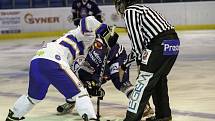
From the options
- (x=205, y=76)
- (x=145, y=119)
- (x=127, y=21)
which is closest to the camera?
(x=127, y=21)

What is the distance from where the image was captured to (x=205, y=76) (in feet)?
25.7

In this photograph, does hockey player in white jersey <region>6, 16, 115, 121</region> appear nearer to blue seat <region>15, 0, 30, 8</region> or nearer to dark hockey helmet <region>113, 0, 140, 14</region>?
dark hockey helmet <region>113, 0, 140, 14</region>

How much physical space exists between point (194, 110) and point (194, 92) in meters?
1.14

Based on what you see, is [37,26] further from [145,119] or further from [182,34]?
[145,119]

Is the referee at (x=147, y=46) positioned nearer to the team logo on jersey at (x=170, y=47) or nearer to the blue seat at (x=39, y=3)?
the team logo on jersey at (x=170, y=47)

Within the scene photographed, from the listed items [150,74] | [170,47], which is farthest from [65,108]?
[170,47]

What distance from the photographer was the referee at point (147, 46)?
161 inches

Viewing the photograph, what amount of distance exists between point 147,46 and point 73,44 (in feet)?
2.01

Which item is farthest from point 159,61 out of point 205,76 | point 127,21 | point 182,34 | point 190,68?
point 182,34

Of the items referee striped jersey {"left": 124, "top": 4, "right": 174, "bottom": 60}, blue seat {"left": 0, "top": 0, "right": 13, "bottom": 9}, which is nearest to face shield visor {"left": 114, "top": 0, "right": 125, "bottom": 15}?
referee striped jersey {"left": 124, "top": 4, "right": 174, "bottom": 60}

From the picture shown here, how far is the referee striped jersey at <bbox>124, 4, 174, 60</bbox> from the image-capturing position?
4.07 meters

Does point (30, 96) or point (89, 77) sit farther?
point (89, 77)

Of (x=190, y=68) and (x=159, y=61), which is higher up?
(x=159, y=61)

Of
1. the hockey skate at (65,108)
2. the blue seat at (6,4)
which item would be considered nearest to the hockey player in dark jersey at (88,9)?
the hockey skate at (65,108)
